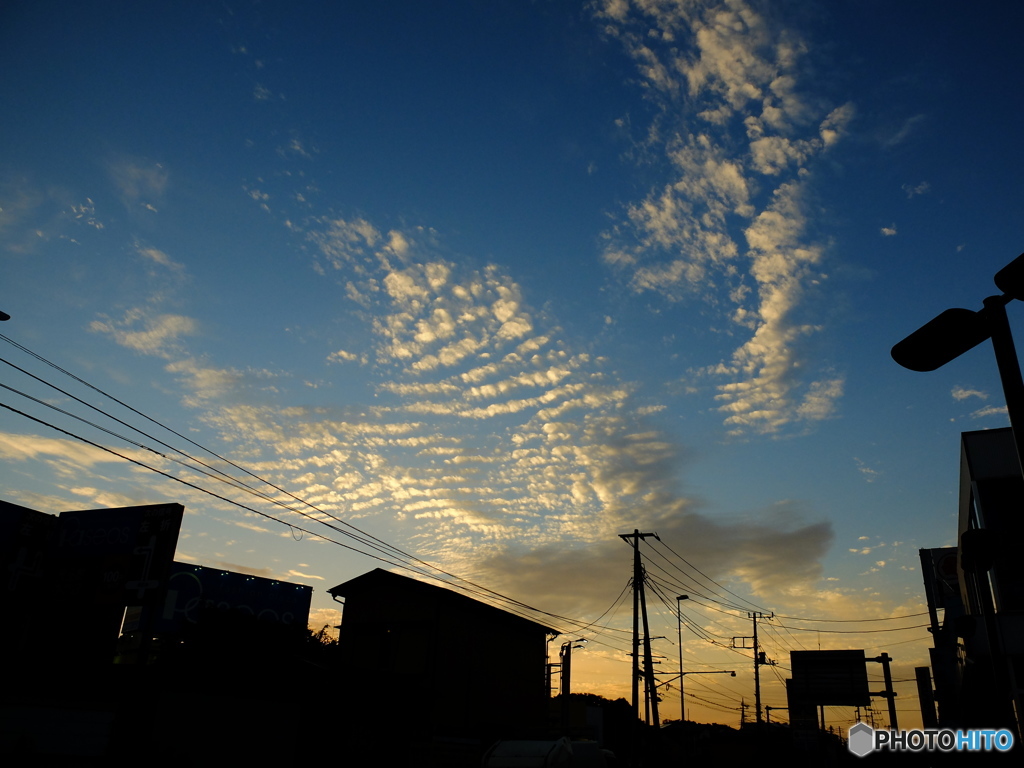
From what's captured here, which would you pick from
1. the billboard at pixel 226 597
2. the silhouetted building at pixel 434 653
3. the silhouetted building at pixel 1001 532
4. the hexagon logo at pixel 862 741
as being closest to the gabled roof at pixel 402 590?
the silhouetted building at pixel 434 653

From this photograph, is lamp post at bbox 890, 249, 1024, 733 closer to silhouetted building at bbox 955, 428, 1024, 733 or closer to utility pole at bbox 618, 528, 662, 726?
silhouetted building at bbox 955, 428, 1024, 733

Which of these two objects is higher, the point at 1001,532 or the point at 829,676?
the point at 1001,532

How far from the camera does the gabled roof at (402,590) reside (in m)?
31.3

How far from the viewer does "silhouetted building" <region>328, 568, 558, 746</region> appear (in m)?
28.9

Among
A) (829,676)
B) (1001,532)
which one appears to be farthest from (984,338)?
(829,676)

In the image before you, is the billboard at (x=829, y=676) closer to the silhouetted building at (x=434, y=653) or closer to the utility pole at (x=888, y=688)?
the utility pole at (x=888, y=688)

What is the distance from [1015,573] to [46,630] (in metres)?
31.1

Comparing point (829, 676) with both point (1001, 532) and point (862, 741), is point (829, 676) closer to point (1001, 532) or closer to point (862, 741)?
point (862, 741)

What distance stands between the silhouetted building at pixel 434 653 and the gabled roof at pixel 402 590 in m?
0.05

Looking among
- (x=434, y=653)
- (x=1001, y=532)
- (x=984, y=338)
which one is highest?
(x=1001, y=532)

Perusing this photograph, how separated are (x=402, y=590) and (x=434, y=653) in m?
3.58

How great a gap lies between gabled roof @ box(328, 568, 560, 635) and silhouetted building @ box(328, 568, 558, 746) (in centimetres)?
5

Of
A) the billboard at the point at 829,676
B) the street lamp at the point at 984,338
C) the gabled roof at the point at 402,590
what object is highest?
the gabled roof at the point at 402,590

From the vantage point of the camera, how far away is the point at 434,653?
29922mm
